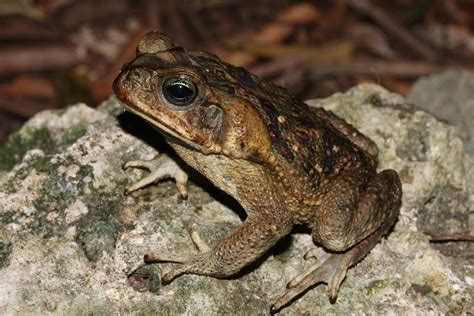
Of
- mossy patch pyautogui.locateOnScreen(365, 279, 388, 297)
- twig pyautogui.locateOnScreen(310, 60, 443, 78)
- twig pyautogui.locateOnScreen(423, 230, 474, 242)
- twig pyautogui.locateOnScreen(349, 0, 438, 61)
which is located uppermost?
twig pyautogui.locateOnScreen(349, 0, 438, 61)

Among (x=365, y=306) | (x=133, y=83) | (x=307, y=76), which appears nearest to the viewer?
(x=133, y=83)

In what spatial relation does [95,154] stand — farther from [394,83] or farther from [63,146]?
[394,83]

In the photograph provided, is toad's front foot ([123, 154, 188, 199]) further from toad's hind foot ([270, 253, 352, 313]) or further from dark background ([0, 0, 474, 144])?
dark background ([0, 0, 474, 144])

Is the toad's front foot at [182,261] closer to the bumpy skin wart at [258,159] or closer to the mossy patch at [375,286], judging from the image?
the bumpy skin wart at [258,159]

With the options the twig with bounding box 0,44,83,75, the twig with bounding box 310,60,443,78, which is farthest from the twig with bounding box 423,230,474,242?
the twig with bounding box 0,44,83,75

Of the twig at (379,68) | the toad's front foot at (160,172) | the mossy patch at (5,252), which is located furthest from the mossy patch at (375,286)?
the twig at (379,68)

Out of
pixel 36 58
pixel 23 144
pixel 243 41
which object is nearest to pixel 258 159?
pixel 23 144

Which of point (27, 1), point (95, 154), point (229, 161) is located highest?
point (27, 1)

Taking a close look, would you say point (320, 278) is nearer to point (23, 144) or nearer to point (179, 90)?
point (179, 90)

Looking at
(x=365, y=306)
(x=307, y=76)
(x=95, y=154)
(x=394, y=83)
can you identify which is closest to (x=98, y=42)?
(x=307, y=76)
